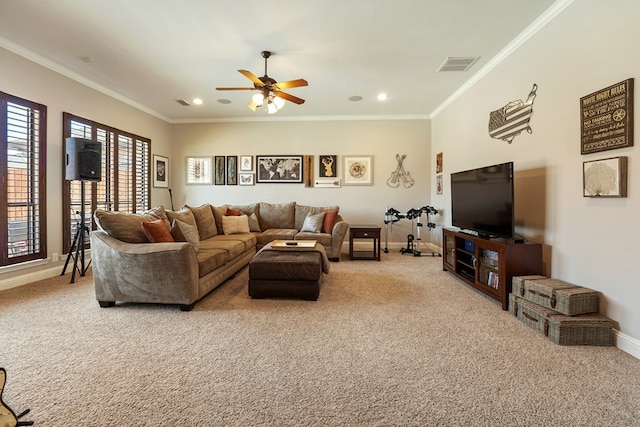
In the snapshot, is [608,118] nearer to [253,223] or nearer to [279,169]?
[253,223]

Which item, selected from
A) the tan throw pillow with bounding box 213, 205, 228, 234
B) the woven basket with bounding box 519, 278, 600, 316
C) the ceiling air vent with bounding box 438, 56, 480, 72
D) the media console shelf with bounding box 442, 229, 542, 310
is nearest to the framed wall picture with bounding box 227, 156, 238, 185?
the tan throw pillow with bounding box 213, 205, 228, 234

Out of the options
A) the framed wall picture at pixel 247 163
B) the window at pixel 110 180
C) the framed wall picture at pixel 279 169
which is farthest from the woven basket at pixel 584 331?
the framed wall picture at pixel 247 163

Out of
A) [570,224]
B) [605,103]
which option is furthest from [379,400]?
[605,103]

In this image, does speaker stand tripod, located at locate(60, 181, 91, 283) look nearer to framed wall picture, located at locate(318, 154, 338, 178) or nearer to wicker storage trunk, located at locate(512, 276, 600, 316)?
framed wall picture, located at locate(318, 154, 338, 178)

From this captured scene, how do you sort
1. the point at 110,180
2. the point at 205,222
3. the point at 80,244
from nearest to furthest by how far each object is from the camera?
1. the point at 80,244
2. the point at 205,222
3. the point at 110,180

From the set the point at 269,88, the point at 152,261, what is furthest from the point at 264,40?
the point at 152,261

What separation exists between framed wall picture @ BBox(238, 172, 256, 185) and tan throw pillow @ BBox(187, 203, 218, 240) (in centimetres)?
164

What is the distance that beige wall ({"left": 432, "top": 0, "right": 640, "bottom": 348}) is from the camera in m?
2.06

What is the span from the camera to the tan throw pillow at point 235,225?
203 inches

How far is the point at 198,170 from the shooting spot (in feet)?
21.6

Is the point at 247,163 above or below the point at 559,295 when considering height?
above

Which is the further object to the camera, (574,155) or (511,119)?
(511,119)

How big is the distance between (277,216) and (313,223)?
0.90 meters

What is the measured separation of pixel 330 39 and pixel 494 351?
11.0 feet
